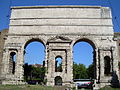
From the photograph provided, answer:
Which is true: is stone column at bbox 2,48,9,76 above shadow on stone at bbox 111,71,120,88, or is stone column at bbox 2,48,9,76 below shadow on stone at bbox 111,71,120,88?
above

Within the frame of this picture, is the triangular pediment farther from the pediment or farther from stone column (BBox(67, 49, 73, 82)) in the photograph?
stone column (BBox(67, 49, 73, 82))

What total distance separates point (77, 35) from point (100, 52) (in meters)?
4.01

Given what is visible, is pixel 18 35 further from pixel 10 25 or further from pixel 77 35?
pixel 77 35

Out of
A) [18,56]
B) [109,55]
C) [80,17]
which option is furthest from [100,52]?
[18,56]

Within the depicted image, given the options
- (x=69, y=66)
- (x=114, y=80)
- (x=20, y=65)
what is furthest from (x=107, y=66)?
(x=20, y=65)

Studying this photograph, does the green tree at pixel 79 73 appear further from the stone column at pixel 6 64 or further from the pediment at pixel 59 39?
the stone column at pixel 6 64

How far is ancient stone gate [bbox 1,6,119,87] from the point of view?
28.3 meters

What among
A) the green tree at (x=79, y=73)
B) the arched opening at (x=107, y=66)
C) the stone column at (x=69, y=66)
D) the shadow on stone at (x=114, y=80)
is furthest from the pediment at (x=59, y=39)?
the green tree at (x=79, y=73)

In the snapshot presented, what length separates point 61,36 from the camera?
95.0 feet

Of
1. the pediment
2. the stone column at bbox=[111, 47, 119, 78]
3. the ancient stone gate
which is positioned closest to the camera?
the stone column at bbox=[111, 47, 119, 78]

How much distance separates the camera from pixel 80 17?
30.0m

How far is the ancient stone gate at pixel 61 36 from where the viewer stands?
92.8 ft

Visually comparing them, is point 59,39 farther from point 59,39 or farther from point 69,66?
point 69,66

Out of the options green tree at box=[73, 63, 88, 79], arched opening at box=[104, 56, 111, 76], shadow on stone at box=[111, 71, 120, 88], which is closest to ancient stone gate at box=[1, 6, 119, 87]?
arched opening at box=[104, 56, 111, 76]
